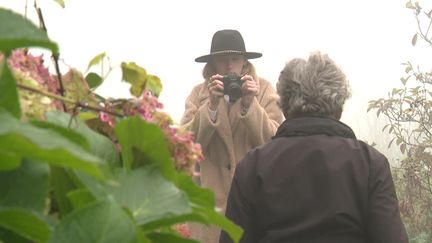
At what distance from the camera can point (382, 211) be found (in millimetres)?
2461

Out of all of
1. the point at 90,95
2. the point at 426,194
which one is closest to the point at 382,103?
the point at 426,194

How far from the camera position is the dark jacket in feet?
8.02

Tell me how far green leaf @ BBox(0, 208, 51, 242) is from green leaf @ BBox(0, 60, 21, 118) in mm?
60

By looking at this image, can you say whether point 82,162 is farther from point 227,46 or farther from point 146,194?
point 227,46

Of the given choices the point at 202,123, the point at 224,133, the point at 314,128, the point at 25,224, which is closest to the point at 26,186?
the point at 25,224

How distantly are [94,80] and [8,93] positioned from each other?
11.4 inches

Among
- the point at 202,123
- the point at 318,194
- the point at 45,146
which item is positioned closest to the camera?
the point at 45,146

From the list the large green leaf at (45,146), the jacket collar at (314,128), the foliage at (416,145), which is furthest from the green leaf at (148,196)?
the foliage at (416,145)

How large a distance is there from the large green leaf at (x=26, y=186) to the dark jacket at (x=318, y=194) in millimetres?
2024

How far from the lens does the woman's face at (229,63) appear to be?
407 centimetres

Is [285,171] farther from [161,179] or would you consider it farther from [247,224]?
[161,179]

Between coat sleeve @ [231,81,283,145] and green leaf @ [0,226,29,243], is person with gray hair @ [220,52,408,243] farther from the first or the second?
green leaf @ [0,226,29,243]

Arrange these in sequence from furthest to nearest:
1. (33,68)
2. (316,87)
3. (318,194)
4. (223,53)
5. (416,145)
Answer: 1. (416,145)
2. (223,53)
3. (316,87)
4. (318,194)
5. (33,68)

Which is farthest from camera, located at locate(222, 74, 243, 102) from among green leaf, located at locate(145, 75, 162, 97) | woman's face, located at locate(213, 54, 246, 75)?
green leaf, located at locate(145, 75, 162, 97)
